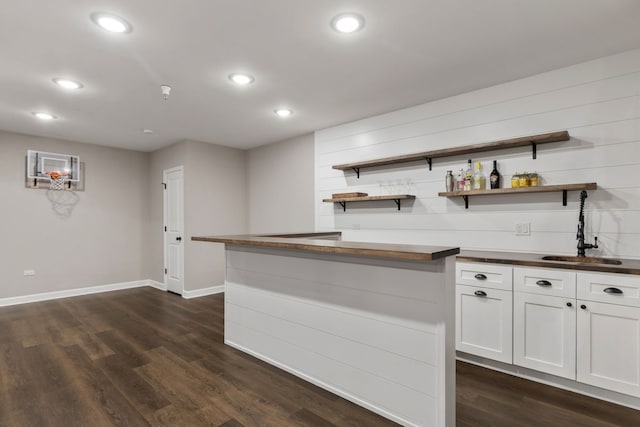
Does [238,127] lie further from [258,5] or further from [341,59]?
[258,5]

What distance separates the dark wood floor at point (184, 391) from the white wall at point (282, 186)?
222 cm

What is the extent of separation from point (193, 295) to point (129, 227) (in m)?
2.03

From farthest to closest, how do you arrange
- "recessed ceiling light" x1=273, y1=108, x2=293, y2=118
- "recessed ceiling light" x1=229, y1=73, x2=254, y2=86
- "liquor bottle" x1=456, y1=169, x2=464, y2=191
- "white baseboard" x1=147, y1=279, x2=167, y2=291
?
1. "white baseboard" x1=147, y1=279, x2=167, y2=291
2. "recessed ceiling light" x1=273, y1=108, x2=293, y2=118
3. "liquor bottle" x1=456, y1=169, x2=464, y2=191
4. "recessed ceiling light" x1=229, y1=73, x2=254, y2=86

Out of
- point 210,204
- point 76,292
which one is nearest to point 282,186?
point 210,204

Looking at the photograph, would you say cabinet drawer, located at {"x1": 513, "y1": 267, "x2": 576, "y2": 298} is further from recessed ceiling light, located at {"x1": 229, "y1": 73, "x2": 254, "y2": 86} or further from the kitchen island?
recessed ceiling light, located at {"x1": 229, "y1": 73, "x2": 254, "y2": 86}

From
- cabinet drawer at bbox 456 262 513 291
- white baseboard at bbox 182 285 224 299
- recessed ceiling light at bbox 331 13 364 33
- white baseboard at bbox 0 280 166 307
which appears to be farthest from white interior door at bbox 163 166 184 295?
cabinet drawer at bbox 456 262 513 291

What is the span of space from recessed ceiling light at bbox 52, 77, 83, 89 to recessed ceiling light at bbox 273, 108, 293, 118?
1.99 meters

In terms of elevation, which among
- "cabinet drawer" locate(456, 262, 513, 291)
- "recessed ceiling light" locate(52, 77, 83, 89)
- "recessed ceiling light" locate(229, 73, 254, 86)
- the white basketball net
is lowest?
"cabinet drawer" locate(456, 262, 513, 291)

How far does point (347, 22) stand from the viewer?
2.28 meters

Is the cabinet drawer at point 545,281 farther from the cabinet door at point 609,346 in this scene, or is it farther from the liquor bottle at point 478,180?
the liquor bottle at point 478,180

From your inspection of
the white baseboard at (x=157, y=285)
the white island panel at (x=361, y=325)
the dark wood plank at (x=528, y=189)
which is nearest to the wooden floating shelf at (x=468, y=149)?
the dark wood plank at (x=528, y=189)

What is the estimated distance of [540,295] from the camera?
2566 millimetres

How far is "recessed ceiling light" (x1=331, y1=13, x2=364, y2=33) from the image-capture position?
2.21 metres

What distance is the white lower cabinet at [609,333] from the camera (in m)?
2.22
